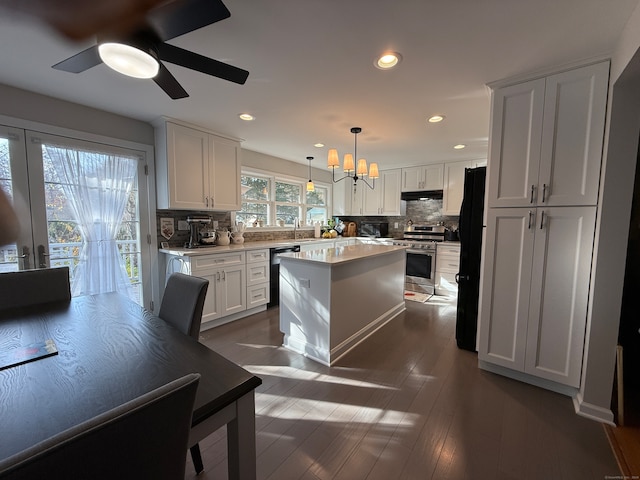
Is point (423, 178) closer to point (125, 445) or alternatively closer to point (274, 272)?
point (274, 272)

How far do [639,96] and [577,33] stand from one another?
1.69 feet

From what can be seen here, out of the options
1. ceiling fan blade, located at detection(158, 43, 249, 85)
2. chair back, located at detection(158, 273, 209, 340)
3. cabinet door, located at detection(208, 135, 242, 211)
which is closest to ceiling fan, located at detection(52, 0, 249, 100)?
ceiling fan blade, located at detection(158, 43, 249, 85)

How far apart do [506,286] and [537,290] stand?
187mm

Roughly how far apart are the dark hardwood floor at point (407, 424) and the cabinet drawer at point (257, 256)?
1.19 meters

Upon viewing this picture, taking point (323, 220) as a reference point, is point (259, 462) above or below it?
below

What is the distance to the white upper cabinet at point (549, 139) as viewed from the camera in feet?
5.71

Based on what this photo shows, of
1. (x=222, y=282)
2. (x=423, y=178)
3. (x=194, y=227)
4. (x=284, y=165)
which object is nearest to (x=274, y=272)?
(x=222, y=282)

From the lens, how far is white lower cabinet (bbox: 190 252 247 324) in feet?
9.77

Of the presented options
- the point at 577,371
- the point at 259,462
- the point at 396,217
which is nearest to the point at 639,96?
the point at 577,371

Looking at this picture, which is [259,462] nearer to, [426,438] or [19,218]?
[426,438]

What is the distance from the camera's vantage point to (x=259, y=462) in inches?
56.7

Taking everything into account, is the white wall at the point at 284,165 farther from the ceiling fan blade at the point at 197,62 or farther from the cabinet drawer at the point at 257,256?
the ceiling fan blade at the point at 197,62

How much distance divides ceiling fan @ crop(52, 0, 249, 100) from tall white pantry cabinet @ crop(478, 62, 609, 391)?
75.6 inches

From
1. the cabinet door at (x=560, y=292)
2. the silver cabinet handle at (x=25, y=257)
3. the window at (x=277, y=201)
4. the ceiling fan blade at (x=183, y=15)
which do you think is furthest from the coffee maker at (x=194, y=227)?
the cabinet door at (x=560, y=292)
